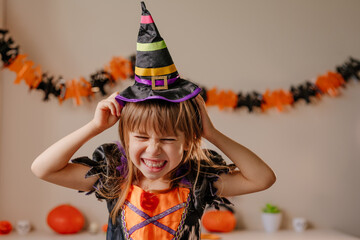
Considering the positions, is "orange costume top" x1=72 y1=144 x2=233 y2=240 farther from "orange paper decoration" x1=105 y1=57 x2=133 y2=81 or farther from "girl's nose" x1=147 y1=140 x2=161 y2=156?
"orange paper decoration" x1=105 y1=57 x2=133 y2=81

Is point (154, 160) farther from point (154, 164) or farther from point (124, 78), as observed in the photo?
point (124, 78)

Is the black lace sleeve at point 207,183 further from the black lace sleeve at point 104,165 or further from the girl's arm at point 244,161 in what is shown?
the black lace sleeve at point 104,165

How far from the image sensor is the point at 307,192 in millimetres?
2857

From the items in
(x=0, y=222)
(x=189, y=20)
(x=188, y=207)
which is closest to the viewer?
(x=188, y=207)

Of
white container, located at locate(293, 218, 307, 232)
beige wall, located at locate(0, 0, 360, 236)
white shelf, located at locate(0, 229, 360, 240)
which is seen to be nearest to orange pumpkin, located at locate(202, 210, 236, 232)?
white shelf, located at locate(0, 229, 360, 240)

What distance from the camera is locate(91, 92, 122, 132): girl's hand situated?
113 cm

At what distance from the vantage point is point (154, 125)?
1.07 m

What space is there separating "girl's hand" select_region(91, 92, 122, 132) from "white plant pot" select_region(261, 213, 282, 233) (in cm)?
181

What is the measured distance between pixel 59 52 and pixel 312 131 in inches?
63.0

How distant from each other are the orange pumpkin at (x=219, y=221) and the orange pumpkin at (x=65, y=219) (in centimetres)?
72

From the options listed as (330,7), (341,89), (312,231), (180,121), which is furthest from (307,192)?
(180,121)

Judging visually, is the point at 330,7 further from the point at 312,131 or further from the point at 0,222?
the point at 0,222

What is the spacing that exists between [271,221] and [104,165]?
174 cm

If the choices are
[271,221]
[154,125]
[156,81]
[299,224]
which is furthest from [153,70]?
[299,224]
